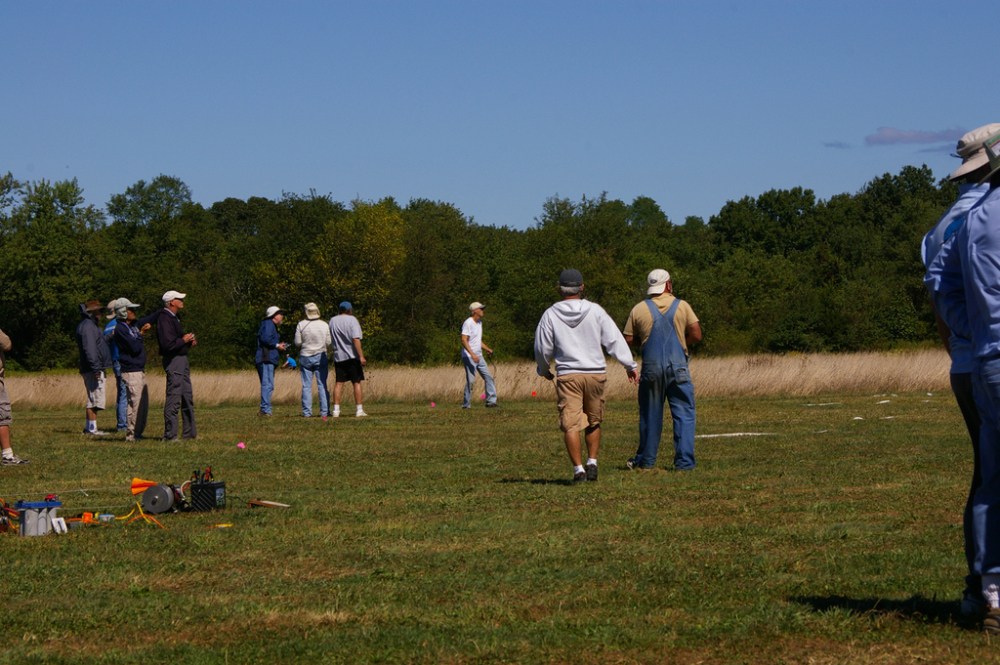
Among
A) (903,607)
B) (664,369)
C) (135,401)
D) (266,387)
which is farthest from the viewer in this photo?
(266,387)

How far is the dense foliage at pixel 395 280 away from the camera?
51.2 metres

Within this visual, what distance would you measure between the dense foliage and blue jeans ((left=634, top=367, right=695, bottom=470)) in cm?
3770

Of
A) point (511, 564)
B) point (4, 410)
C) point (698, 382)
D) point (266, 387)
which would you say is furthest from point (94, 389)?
point (698, 382)

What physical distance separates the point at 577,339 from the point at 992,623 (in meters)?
5.26

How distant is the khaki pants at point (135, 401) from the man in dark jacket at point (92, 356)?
88 cm

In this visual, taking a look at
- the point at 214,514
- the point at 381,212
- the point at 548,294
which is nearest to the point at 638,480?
the point at 214,514

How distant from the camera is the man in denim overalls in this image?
390 inches

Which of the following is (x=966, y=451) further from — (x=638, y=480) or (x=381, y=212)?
(x=381, y=212)

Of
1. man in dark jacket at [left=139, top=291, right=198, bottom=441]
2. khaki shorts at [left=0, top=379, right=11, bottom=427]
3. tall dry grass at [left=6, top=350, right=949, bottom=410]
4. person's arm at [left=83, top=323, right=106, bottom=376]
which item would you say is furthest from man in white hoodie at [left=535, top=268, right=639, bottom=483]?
tall dry grass at [left=6, top=350, right=949, bottom=410]

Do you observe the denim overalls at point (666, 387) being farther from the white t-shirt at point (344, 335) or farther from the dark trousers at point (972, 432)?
the white t-shirt at point (344, 335)

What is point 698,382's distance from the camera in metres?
23.2

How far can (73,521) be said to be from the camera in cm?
726

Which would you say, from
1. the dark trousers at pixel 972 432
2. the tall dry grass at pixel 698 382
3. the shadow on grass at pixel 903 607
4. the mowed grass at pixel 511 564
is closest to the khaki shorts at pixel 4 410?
the mowed grass at pixel 511 564

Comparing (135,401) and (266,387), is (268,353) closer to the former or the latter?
(266,387)
